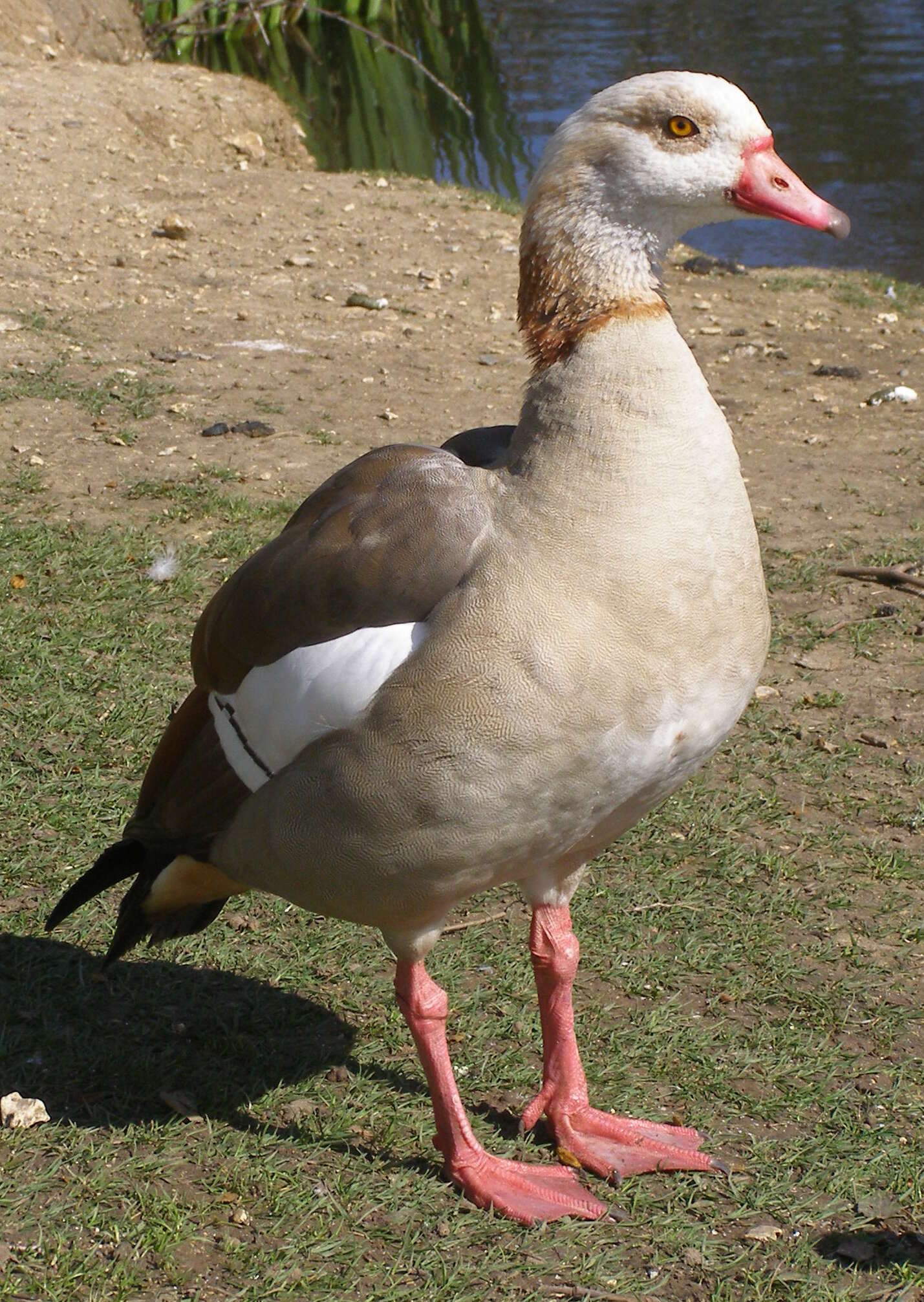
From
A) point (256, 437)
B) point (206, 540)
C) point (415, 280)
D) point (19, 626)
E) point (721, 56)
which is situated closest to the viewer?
point (19, 626)

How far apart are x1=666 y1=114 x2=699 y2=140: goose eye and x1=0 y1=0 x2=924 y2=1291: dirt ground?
201 cm

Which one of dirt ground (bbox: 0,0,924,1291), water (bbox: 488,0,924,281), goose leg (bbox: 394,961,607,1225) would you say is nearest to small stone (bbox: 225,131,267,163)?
dirt ground (bbox: 0,0,924,1291)

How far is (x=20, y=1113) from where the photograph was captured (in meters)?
2.77

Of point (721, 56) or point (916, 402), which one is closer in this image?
point (916, 402)

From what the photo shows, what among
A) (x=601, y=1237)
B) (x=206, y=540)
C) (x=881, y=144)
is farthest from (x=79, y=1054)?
(x=881, y=144)

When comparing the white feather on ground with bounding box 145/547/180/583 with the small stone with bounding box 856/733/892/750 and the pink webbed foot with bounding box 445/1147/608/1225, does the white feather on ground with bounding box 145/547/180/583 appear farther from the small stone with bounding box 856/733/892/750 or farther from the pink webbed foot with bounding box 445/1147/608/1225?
the pink webbed foot with bounding box 445/1147/608/1225

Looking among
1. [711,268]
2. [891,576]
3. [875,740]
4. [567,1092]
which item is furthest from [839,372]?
[567,1092]

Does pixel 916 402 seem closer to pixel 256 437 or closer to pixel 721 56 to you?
pixel 256 437

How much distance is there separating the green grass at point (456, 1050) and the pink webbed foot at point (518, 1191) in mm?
35

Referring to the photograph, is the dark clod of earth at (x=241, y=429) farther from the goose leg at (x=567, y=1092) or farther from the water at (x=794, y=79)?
the water at (x=794, y=79)

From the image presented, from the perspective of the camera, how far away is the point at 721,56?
55.1ft

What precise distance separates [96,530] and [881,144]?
1057 centimetres

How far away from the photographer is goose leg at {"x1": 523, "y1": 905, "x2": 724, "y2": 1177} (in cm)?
285

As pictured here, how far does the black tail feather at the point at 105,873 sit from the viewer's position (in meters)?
2.97
